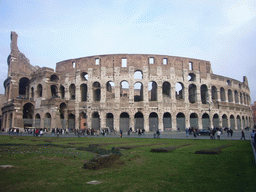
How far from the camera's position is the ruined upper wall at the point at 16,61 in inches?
1741

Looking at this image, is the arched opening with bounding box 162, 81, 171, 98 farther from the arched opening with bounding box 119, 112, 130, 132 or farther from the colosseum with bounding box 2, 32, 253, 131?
the arched opening with bounding box 119, 112, 130, 132

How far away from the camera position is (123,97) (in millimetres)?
35094

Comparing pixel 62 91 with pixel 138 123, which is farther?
pixel 62 91

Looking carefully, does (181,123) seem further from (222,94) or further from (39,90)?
(39,90)

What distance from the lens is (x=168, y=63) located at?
3622 cm

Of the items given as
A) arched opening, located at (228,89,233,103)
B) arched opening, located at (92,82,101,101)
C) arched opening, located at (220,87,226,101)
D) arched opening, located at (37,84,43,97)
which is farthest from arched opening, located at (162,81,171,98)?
arched opening, located at (37,84,43,97)

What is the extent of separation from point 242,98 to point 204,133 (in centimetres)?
2583

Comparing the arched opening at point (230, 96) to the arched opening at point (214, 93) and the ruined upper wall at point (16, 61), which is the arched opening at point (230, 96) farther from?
the ruined upper wall at point (16, 61)

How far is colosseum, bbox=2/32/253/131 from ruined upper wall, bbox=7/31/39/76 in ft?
13.6

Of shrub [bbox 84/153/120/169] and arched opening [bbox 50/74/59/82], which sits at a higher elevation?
arched opening [bbox 50/74/59/82]

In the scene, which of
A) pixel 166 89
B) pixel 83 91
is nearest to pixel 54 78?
pixel 83 91

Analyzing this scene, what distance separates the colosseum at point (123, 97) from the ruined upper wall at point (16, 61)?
13.6 ft

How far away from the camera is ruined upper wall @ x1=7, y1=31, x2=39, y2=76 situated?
145 ft

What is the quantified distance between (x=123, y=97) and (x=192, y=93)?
1369 centimetres
